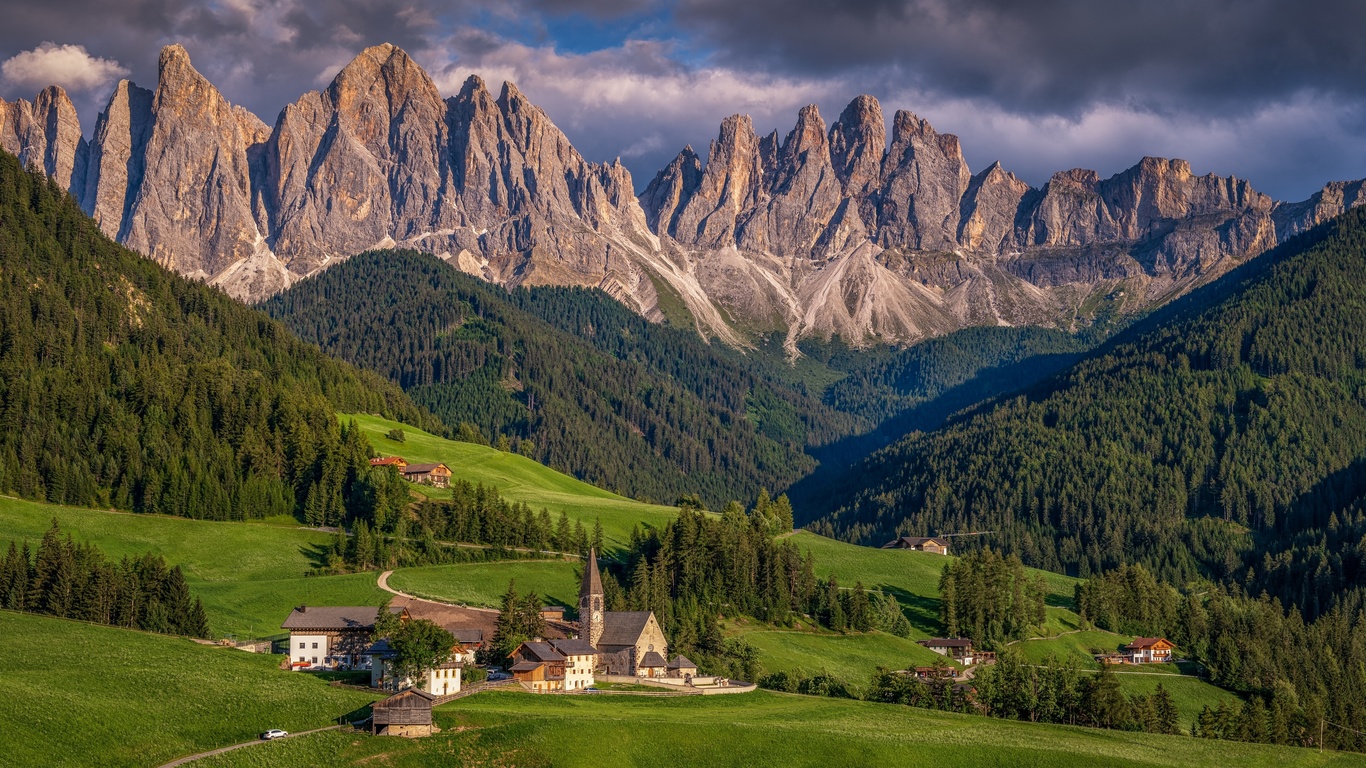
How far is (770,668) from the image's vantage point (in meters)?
148

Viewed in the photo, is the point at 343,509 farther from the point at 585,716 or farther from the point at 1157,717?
the point at 1157,717

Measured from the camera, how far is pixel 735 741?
103 metres

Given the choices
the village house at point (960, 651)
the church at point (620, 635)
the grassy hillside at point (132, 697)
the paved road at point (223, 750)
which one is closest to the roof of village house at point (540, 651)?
the church at point (620, 635)

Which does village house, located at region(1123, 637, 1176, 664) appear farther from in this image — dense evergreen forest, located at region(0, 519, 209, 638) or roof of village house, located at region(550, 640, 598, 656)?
dense evergreen forest, located at region(0, 519, 209, 638)

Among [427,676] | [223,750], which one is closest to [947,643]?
[427,676]

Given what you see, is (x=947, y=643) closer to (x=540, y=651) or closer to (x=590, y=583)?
(x=590, y=583)

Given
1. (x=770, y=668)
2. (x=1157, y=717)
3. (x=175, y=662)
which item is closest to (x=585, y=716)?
(x=175, y=662)

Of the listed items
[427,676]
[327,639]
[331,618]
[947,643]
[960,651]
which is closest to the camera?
[427,676]

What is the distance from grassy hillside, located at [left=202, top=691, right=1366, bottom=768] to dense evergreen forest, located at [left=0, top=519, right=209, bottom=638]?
3511 cm

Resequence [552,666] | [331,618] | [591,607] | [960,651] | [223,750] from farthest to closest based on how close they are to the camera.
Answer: [960,651] → [591,607] → [331,618] → [552,666] → [223,750]

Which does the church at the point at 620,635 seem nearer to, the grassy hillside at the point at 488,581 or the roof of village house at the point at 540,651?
the roof of village house at the point at 540,651

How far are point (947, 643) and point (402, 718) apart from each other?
94490mm

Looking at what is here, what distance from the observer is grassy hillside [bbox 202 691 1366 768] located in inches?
3649

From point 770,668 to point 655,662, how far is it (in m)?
16.3
